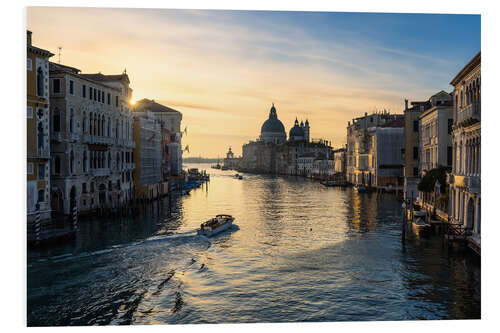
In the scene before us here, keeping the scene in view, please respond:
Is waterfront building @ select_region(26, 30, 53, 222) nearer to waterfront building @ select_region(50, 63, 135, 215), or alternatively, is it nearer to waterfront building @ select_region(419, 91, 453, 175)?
waterfront building @ select_region(50, 63, 135, 215)

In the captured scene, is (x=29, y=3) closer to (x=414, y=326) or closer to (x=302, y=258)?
(x=414, y=326)

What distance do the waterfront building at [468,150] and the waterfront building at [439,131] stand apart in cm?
684

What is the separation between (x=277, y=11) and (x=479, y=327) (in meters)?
7.08

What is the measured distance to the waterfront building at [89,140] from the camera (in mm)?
21812

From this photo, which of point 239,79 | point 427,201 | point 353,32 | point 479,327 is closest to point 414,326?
point 479,327

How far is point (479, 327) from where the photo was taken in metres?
9.02

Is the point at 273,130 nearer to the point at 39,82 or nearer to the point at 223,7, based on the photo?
the point at 39,82

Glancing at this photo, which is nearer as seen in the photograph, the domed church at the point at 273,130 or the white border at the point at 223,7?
the white border at the point at 223,7

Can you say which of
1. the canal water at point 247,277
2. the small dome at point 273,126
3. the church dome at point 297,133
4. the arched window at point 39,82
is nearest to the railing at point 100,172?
the canal water at point 247,277

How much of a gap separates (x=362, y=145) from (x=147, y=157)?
86.0ft

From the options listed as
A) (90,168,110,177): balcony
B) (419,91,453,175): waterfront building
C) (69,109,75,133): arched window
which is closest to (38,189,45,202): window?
(69,109,75,133): arched window

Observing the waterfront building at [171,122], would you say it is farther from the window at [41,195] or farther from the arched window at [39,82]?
the arched window at [39,82]

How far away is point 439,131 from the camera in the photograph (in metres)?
24.1

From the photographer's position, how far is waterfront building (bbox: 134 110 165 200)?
31844mm
